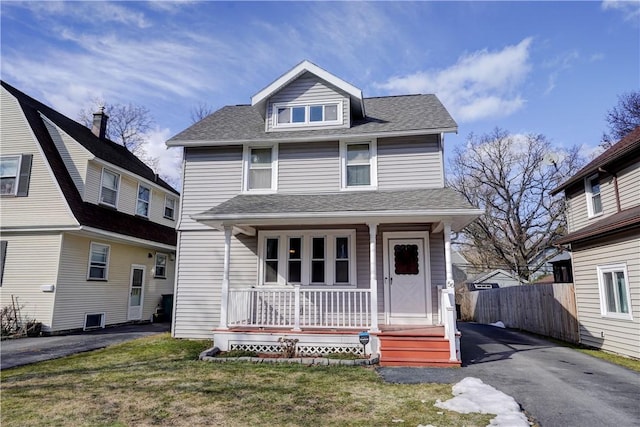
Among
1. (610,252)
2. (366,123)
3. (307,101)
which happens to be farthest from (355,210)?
(610,252)

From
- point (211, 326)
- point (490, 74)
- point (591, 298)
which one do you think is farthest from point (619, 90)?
point (211, 326)

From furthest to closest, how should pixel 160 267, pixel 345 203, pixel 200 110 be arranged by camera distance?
1. pixel 200 110
2. pixel 160 267
3. pixel 345 203

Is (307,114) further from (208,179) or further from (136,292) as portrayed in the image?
(136,292)

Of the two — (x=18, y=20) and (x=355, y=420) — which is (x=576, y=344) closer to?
(x=355, y=420)

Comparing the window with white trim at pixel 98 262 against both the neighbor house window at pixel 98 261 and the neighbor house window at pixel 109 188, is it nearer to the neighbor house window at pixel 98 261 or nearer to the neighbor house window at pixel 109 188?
the neighbor house window at pixel 98 261

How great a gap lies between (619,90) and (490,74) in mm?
16420

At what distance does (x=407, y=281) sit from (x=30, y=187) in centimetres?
1205

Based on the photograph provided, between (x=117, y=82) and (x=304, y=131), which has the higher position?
(x=117, y=82)

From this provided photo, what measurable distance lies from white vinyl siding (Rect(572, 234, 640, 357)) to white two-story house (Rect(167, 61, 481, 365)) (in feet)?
13.5

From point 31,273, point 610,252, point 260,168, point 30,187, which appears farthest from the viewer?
point 30,187

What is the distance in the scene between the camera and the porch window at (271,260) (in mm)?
9945

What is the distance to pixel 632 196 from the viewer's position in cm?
968

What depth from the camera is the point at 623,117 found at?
24578mm

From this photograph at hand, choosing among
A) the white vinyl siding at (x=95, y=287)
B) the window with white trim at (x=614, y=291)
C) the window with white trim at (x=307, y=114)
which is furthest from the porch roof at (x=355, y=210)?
the white vinyl siding at (x=95, y=287)
